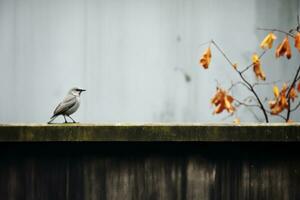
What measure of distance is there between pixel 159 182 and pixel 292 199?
599 millimetres

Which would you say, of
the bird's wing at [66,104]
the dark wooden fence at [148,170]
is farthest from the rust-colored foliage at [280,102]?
the bird's wing at [66,104]

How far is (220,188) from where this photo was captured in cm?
240

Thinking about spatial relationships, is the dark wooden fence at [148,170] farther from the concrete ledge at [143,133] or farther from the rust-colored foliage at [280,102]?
the rust-colored foliage at [280,102]

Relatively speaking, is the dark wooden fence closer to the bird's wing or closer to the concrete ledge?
the concrete ledge

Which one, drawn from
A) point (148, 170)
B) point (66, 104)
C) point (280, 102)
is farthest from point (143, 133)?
point (280, 102)

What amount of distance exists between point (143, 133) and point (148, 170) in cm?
17

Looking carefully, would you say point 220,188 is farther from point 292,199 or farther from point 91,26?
point 91,26

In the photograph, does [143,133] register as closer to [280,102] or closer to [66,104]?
[66,104]

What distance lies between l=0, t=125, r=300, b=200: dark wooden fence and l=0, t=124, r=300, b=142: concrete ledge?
44 mm

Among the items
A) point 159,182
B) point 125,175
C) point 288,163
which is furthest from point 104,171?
point 288,163

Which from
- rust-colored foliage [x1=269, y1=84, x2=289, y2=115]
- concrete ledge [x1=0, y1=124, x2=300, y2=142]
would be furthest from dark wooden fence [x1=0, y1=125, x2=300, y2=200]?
rust-colored foliage [x1=269, y1=84, x2=289, y2=115]

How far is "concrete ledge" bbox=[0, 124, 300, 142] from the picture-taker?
2.36 meters

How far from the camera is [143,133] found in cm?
236

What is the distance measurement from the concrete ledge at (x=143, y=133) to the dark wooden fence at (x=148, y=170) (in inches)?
1.7
